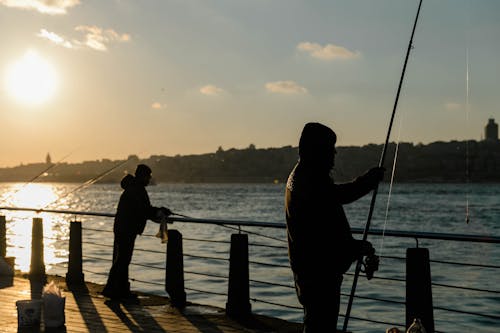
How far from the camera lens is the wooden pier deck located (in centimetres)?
698

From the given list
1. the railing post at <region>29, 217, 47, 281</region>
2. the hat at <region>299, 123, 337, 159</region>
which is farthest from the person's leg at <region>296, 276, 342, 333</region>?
the railing post at <region>29, 217, 47, 281</region>

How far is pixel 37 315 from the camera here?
23.2 ft

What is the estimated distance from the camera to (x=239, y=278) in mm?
7695

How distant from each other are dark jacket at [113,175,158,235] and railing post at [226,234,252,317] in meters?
1.54

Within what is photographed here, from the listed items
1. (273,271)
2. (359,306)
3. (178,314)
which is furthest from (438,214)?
(178,314)

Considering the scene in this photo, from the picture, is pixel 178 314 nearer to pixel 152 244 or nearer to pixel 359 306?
pixel 359 306

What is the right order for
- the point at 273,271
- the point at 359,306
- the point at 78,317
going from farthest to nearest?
the point at 273,271 < the point at 359,306 < the point at 78,317

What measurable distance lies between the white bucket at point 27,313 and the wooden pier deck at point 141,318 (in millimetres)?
74

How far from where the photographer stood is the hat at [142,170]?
8.85 metres

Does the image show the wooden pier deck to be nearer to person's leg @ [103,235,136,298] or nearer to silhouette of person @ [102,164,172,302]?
person's leg @ [103,235,136,298]

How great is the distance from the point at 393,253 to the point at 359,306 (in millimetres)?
15813

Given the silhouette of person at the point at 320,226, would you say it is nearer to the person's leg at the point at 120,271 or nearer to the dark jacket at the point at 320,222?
the dark jacket at the point at 320,222

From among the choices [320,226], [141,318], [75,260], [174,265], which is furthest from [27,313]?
[320,226]

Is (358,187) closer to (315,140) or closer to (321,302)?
(315,140)
